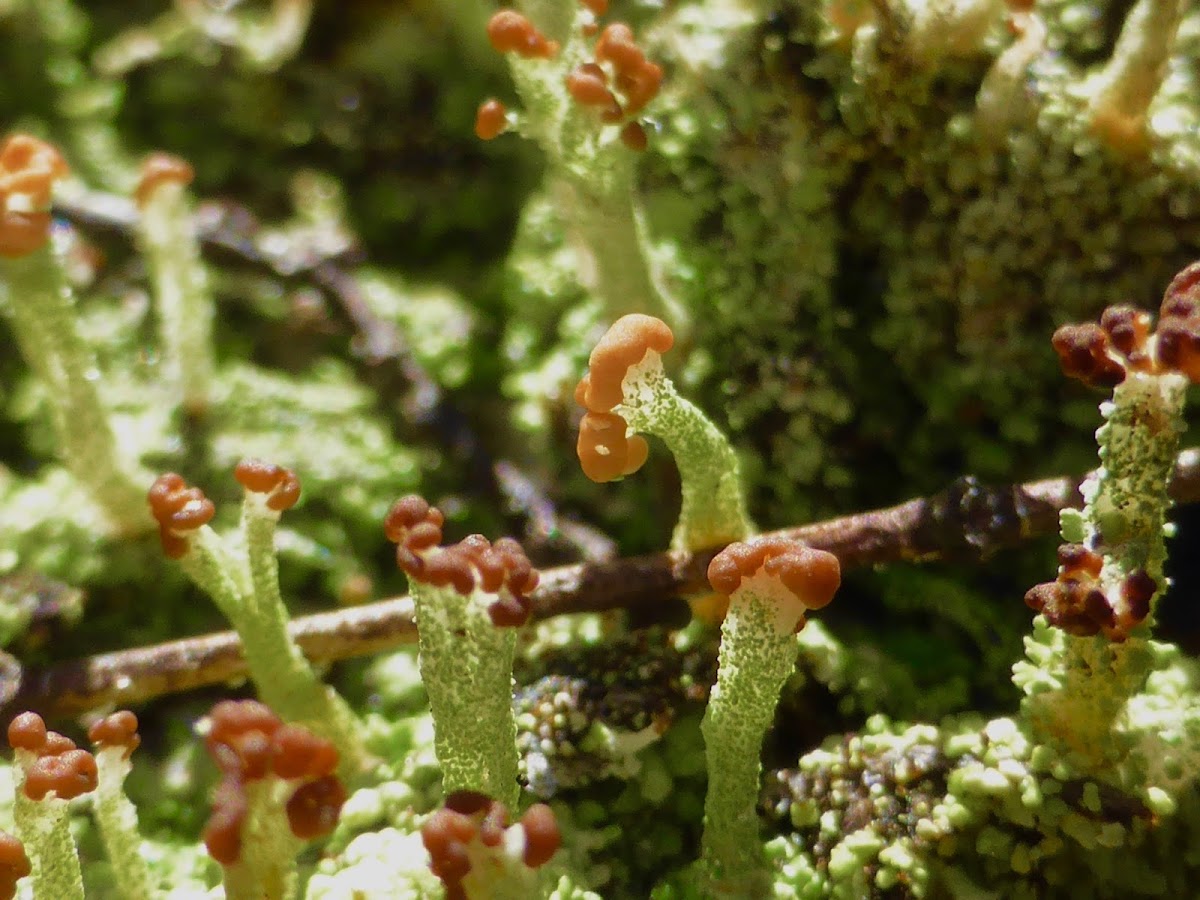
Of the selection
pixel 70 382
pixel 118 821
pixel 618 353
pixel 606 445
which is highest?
pixel 618 353

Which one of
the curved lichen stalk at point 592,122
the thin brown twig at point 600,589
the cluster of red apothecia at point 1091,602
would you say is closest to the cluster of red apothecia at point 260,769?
the thin brown twig at point 600,589

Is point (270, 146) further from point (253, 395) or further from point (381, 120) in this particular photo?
point (253, 395)

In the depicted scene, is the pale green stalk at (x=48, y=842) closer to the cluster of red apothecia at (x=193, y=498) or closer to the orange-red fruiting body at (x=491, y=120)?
the cluster of red apothecia at (x=193, y=498)

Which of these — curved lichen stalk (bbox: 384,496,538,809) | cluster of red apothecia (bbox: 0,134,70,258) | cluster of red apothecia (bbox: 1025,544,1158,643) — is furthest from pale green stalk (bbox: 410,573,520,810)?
cluster of red apothecia (bbox: 0,134,70,258)

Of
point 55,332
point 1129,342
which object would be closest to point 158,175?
point 55,332

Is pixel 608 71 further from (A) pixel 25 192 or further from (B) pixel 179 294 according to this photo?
(B) pixel 179 294

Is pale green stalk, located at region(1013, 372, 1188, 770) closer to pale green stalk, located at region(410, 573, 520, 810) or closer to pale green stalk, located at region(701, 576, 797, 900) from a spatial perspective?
pale green stalk, located at region(701, 576, 797, 900)
